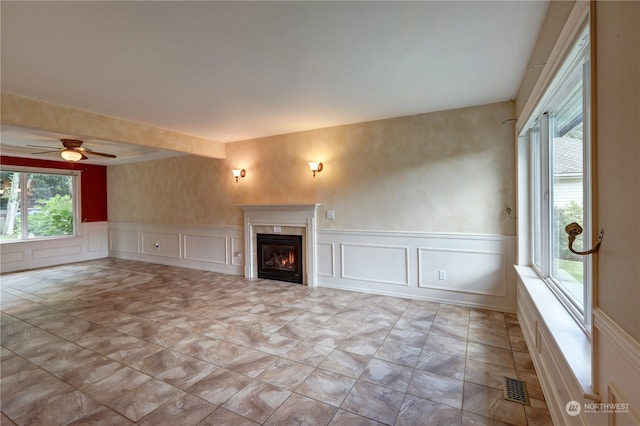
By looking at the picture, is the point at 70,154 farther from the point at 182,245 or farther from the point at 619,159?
the point at 619,159

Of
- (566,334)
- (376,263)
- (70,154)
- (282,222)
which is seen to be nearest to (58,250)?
(70,154)

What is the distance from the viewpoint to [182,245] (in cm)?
644

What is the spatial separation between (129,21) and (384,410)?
3.07 m

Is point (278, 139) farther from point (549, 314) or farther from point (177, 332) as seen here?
point (549, 314)

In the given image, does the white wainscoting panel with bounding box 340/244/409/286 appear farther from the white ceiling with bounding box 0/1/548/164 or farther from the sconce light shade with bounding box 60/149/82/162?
the sconce light shade with bounding box 60/149/82/162

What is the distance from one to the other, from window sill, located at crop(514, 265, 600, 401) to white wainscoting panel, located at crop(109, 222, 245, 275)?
4.69m

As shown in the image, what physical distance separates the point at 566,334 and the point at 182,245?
6.55m

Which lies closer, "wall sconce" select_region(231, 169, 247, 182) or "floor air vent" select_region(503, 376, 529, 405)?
"floor air vent" select_region(503, 376, 529, 405)

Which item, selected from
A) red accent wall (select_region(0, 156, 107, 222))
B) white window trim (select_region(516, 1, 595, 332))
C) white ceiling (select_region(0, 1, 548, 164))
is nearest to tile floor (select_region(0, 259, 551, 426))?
white window trim (select_region(516, 1, 595, 332))

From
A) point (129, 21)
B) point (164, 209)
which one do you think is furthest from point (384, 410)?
point (164, 209)

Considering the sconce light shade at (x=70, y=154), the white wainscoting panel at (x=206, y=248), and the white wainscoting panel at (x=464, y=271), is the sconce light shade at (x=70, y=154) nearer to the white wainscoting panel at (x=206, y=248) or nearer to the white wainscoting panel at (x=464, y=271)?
the white wainscoting panel at (x=206, y=248)

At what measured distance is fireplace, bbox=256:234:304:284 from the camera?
16.4 feet

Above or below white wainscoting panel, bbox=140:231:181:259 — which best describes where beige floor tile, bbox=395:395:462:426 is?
below

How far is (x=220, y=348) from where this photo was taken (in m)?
2.76
